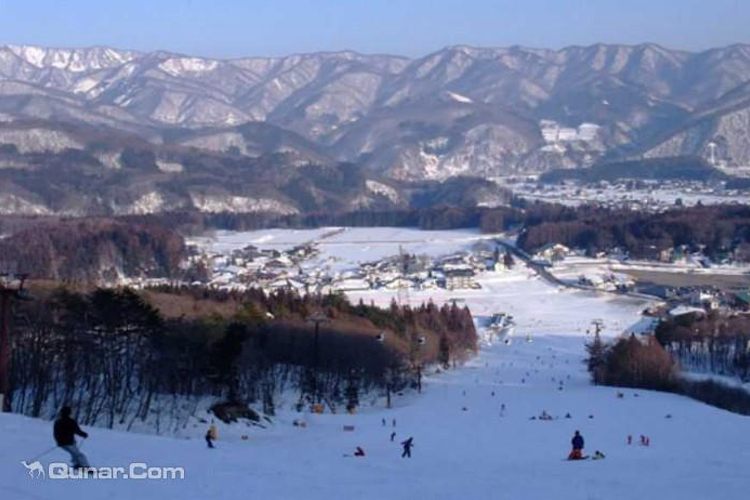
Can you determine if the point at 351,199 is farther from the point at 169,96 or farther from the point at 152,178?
the point at 169,96

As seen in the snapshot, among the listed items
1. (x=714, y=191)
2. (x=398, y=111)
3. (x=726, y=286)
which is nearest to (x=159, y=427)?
(x=726, y=286)

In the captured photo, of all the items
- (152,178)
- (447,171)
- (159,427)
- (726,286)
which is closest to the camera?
(159,427)

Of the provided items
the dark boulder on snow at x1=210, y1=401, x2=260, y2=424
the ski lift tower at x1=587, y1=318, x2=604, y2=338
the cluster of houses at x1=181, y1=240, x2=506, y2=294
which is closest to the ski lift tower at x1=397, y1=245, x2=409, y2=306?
the cluster of houses at x1=181, y1=240, x2=506, y2=294

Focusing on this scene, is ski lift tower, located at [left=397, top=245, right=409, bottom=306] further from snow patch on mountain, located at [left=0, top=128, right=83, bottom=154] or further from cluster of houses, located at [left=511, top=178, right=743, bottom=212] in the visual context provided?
snow patch on mountain, located at [left=0, top=128, right=83, bottom=154]

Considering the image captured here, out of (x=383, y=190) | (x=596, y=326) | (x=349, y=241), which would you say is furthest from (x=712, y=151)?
(x=596, y=326)

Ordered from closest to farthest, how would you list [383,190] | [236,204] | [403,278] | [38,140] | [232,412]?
[232,412], [403,278], [236,204], [383,190], [38,140]

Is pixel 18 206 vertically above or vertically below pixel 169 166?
Result: below

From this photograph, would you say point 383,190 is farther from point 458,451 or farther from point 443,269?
point 458,451
